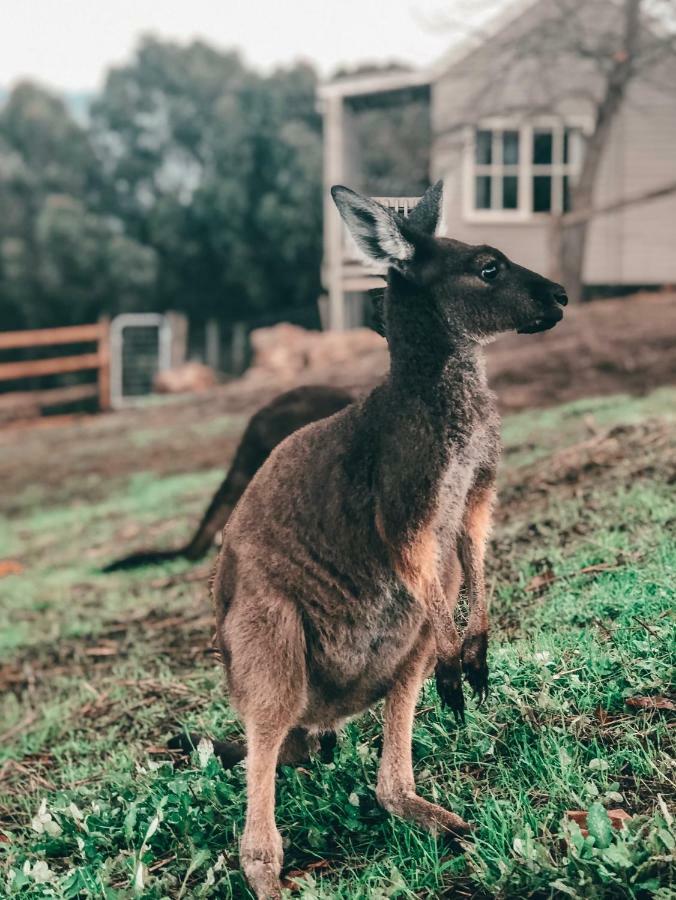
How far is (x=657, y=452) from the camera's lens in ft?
18.7

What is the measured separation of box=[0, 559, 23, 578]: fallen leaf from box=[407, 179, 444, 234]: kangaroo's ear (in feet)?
21.1

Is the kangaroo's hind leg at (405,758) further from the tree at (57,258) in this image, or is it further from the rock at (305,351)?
the tree at (57,258)

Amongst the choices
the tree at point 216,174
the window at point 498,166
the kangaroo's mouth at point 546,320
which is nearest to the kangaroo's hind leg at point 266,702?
the kangaroo's mouth at point 546,320

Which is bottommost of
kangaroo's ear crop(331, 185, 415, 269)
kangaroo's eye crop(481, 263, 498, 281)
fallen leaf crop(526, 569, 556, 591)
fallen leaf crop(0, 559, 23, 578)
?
fallen leaf crop(0, 559, 23, 578)

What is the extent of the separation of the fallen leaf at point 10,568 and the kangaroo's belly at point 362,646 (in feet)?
20.5

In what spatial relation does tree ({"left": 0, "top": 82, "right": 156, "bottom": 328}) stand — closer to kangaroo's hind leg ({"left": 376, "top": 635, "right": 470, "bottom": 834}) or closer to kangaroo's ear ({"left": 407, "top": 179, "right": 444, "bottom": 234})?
kangaroo's ear ({"left": 407, "top": 179, "right": 444, "bottom": 234})

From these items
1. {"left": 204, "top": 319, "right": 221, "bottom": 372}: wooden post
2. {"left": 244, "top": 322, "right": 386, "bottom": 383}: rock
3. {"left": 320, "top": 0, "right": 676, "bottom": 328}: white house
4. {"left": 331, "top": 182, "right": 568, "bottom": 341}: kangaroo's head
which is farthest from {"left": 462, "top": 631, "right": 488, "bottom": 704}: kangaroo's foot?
{"left": 204, "top": 319, "right": 221, "bottom": 372}: wooden post

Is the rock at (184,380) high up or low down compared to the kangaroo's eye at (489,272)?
down

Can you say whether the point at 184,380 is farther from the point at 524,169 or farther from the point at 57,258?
the point at 57,258

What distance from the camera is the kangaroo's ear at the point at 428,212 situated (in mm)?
2713

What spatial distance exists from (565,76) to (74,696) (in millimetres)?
15820

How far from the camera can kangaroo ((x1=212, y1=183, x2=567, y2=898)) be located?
2510mm

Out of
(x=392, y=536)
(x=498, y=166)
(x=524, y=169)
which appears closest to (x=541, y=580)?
(x=392, y=536)

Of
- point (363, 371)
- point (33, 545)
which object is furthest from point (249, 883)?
point (363, 371)
